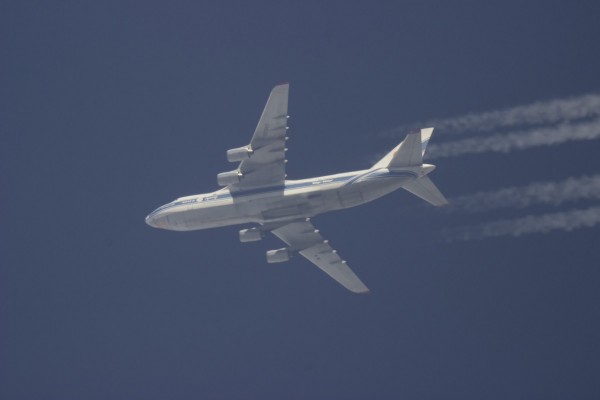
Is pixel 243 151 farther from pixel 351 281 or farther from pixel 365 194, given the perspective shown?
pixel 351 281

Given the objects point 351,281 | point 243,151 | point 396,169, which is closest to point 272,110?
point 243,151

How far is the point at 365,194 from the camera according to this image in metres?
63.9

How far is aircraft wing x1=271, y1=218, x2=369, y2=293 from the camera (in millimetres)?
68688

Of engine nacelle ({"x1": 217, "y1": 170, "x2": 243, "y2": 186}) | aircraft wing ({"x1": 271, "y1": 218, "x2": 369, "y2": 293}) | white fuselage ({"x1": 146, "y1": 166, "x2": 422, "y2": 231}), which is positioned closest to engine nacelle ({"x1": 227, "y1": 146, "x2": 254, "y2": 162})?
engine nacelle ({"x1": 217, "y1": 170, "x2": 243, "y2": 186})

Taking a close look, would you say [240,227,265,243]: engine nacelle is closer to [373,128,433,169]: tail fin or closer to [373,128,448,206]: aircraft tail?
[373,128,448,206]: aircraft tail

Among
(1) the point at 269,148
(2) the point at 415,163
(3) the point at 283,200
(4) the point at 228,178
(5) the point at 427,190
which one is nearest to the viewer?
(2) the point at 415,163

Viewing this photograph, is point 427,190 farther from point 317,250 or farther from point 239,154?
point 239,154

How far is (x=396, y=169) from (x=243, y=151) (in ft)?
26.2

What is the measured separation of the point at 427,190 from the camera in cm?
6391

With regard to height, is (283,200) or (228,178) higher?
(228,178)

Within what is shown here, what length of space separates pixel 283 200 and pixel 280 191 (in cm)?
51

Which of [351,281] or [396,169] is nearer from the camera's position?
[396,169]

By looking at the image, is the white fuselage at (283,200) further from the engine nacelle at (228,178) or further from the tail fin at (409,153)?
the engine nacelle at (228,178)

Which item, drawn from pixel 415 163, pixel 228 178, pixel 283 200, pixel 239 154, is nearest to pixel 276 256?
pixel 283 200
